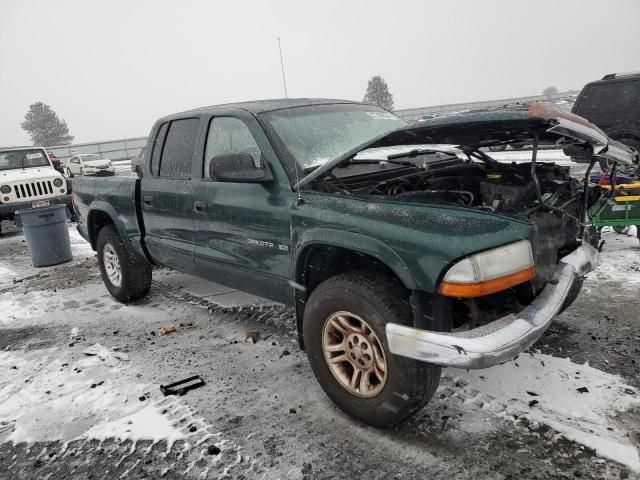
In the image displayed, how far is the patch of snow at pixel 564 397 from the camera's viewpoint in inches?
91.6

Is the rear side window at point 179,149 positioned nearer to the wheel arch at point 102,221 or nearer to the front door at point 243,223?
the front door at point 243,223

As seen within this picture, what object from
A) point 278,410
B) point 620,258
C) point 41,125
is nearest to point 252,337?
point 278,410

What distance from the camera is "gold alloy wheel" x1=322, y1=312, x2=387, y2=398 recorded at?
2445mm

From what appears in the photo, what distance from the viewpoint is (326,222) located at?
2564mm

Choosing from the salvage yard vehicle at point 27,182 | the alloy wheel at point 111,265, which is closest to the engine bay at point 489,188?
the alloy wheel at point 111,265

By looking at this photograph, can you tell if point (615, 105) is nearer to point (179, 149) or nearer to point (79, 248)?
point (179, 149)

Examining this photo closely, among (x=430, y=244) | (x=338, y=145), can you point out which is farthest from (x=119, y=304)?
(x=430, y=244)

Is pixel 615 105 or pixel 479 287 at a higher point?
pixel 615 105

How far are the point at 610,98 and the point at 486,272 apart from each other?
7227mm

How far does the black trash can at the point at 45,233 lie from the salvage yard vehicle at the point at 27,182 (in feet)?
8.93

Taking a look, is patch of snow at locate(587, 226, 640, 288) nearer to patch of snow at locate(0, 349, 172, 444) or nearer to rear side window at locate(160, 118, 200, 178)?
rear side window at locate(160, 118, 200, 178)

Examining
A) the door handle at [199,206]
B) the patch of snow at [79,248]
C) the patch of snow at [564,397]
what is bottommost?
the patch of snow at [564,397]

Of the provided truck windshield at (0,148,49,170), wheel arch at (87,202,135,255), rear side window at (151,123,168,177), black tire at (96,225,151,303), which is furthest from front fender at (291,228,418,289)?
truck windshield at (0,148,49,170)

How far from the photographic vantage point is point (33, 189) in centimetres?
978
